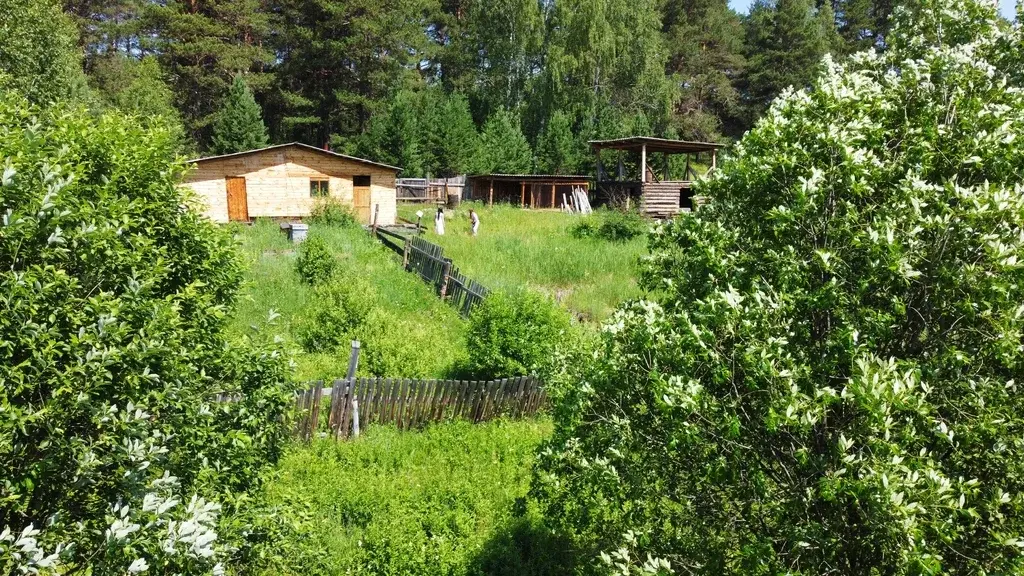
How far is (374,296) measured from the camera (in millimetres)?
13930

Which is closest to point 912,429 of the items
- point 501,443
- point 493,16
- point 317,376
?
point 501,443

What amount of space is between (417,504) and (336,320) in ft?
18.1

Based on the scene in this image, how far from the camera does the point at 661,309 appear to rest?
4.73 m

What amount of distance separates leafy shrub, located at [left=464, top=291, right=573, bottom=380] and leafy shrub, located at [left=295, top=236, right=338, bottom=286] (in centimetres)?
637

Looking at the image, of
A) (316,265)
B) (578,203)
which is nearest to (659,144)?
(578,203)

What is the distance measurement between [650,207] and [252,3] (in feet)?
115

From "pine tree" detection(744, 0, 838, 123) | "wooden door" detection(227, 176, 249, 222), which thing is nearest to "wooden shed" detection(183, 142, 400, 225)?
"wooden door" detection(227, 176, 249, 222)

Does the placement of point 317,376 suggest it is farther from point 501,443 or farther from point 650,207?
point 650,207

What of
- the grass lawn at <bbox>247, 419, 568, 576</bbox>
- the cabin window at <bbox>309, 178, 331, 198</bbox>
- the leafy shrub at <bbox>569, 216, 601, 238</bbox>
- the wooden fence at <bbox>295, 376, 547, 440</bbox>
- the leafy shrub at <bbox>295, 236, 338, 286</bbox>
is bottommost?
the grass lawn at <bbox>247, 419, 568, 576</bbox>

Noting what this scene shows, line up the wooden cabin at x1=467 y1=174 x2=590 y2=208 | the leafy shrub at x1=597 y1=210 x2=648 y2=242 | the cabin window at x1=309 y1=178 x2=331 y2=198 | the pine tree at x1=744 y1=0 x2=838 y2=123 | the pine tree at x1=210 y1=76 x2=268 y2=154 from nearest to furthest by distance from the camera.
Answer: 1. the leafy shrub at x1=597 y1=210 x2=648 y2=242
2. the cabin window at x1=309 y1=178 x2=331 y2=198
3. the wooden cabin at x1=467 y1=174 x2=590 y2=208
4. the pine tree at x1=210 y1=76 x2=268 y2=154
5. the pine tree at x1=744 y1=0 x2=838 y2=123

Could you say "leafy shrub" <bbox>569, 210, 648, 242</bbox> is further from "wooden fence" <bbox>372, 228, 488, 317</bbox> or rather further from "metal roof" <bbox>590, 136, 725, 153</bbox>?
"wooden fence" <bbox>372, 228, 488, 317</bbox>

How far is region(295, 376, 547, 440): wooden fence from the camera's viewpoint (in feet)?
31.6

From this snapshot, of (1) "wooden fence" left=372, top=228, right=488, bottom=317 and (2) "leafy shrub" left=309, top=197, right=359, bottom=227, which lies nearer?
(1) "wooden fence" left=372, top=228, right=488, bottom=317

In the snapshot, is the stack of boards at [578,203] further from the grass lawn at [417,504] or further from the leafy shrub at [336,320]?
the grass lawn at [417,504]
